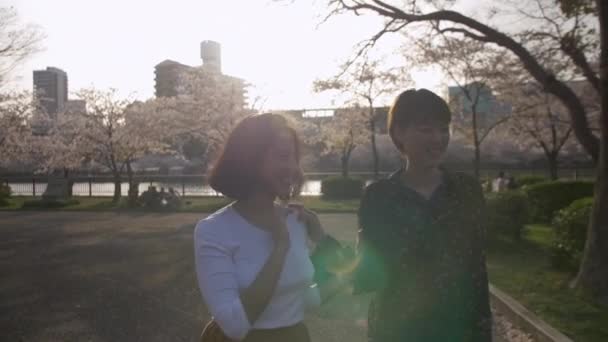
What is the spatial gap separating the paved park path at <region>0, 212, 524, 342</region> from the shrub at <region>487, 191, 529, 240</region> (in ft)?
10.3

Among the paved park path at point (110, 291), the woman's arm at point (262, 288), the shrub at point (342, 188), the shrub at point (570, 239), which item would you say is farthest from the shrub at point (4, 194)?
the woman's arm at point (262, 288)

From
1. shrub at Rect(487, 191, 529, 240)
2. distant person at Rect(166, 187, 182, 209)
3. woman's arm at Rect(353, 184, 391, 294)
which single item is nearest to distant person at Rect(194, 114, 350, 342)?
woman's arm at Rect(353, 184, 391, 294)

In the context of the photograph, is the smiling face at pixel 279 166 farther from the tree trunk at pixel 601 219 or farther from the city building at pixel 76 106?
the city building at pixel 76 106

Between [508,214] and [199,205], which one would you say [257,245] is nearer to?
[508,214]

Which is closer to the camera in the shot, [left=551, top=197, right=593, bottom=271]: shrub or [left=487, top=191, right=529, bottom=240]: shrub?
[left=551, top=197, right=593, bottom=271]: shrub

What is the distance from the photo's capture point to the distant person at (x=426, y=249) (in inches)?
79.9

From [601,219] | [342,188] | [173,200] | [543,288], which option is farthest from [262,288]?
[342,188]

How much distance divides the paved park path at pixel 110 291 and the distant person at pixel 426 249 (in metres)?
3.23

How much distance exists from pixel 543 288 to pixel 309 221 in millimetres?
5599

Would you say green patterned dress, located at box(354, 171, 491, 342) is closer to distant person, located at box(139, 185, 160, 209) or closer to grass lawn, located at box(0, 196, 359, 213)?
grass lawn, located at box(0, 196, 359, 213)

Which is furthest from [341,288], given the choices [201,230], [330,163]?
[330,163]

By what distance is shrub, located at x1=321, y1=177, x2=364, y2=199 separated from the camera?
79.7ft

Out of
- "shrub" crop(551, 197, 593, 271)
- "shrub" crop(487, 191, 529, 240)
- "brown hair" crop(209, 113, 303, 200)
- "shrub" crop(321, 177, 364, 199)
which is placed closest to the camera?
"brown hair" crop(209, 113, 303, 200)

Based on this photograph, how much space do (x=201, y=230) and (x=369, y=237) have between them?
75 cm
